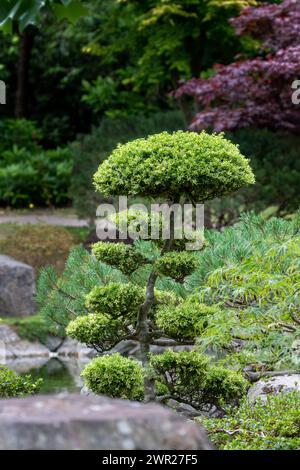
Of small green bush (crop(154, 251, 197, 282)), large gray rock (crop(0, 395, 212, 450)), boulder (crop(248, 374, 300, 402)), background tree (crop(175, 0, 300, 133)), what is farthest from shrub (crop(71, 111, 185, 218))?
large gray rock (crop(0, 395, 212, 450))

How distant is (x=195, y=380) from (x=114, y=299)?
796 millimetres

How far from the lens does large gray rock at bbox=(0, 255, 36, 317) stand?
1260cm

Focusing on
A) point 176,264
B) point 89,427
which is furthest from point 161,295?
point 89,427

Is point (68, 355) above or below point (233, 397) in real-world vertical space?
below

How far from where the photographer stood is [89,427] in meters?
2.95

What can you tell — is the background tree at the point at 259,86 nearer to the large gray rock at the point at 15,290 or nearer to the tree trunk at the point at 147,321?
the large gray rock at the point at 15,290

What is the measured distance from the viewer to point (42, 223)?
15086 mm

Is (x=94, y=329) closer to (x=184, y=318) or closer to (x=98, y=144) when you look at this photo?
(x=184, y=318)

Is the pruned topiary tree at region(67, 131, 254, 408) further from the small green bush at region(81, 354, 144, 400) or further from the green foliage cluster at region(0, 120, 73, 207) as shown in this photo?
the green foliage cluster at region(0, 120, 73, 207)

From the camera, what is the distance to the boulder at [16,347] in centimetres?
1166

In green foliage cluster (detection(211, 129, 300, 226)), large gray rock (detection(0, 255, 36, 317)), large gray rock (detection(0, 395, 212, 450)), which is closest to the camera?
large gray rock (detection(0, 395, 212, 450))
